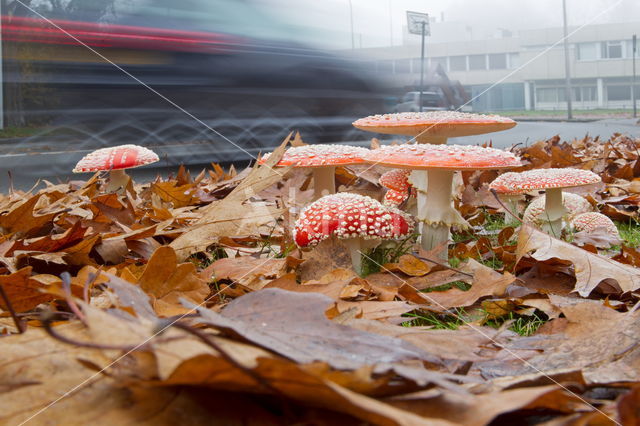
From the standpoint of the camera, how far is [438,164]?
136cm

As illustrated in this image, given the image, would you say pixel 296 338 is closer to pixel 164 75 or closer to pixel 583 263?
pixel 583 263

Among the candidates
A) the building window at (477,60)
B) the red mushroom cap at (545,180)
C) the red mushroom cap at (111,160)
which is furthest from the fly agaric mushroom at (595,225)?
the building window at (477,60)

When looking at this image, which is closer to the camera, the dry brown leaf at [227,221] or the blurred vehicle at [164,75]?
the dry brown leaf at [227,221]

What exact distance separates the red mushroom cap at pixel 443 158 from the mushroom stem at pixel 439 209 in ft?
0.56

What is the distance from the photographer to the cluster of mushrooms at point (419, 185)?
138cm

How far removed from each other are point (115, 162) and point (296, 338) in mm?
2004

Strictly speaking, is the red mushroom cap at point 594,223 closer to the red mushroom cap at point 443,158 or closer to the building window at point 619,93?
the red mushroom cap at point 443,158

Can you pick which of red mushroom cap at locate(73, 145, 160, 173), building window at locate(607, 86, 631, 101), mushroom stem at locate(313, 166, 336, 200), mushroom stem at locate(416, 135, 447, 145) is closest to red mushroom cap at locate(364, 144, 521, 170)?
mushroom stem at locate(416, 135, 447, 145)

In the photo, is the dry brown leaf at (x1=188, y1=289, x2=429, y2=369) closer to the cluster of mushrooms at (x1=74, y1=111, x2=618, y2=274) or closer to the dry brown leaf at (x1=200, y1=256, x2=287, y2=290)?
the dry brown leaf at (x1=200, y1=256, x2=287, y2=290)

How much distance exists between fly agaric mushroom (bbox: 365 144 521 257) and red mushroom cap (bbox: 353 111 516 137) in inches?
3.0

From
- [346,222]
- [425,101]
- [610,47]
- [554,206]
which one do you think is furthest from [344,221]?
[610,47]

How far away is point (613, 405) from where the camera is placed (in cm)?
57

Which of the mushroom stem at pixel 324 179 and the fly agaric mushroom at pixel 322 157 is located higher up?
the fly agaric mushroom at pixel 322 157

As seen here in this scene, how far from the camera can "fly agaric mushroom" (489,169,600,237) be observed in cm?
184
